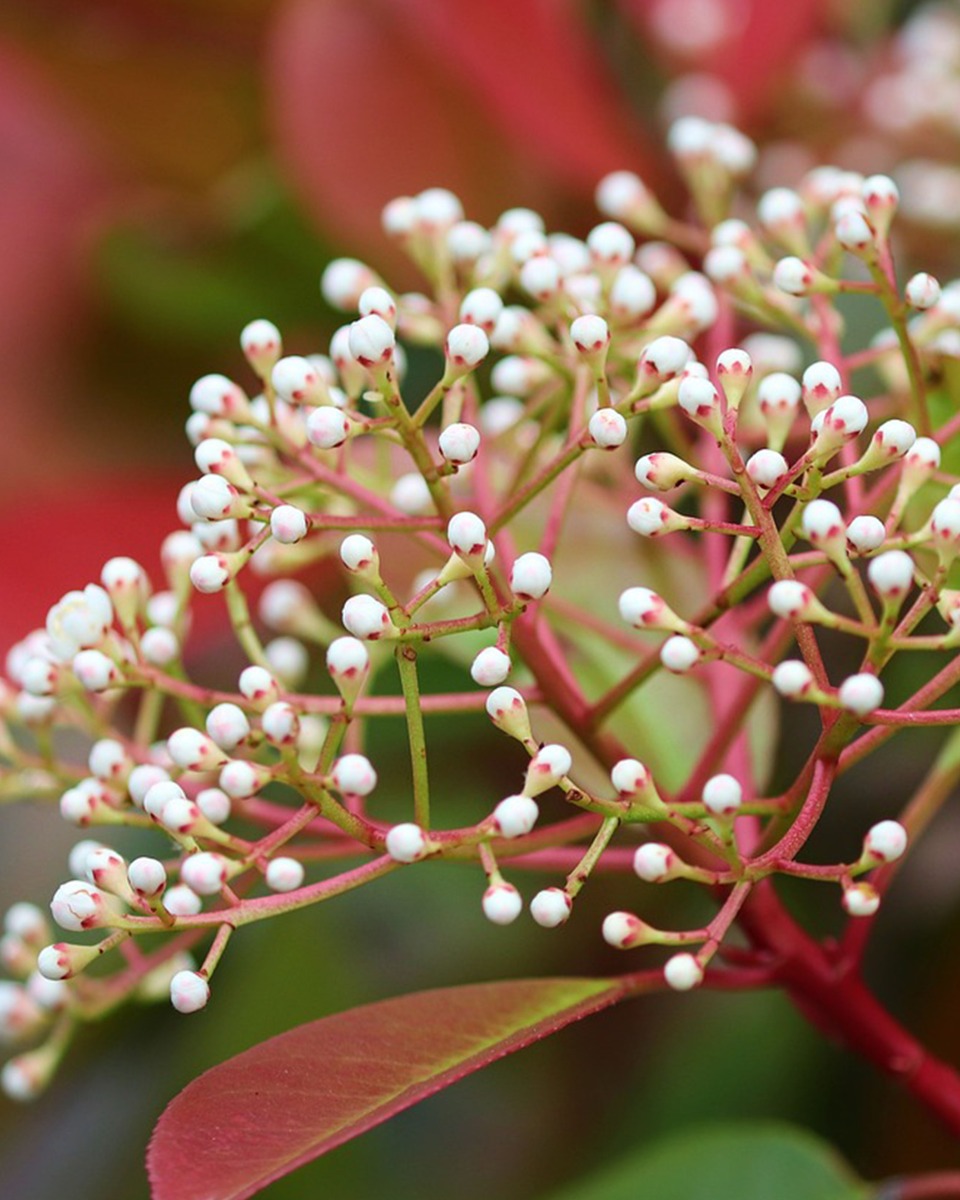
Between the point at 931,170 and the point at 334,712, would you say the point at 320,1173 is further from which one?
the point at 931,170

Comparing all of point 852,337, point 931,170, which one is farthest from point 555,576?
point 931,170

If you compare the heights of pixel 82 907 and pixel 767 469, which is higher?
pixel 767 469

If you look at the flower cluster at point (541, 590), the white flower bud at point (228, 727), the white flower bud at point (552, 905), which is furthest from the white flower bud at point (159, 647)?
the white flower bud at point (552, 905)

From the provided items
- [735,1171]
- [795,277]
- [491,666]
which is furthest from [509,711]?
[735,1171]

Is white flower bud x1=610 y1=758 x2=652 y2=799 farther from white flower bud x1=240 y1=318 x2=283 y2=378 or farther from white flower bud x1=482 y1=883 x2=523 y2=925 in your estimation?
white flower bud x1=240 y1=318 x2=283 y2=378

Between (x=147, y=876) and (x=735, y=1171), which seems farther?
(x=735, y=1171)

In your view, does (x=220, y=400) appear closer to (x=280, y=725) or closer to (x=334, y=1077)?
(x=280, y=725)

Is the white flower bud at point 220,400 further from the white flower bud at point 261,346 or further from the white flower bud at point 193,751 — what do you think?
the white flower bud at point 193,751
